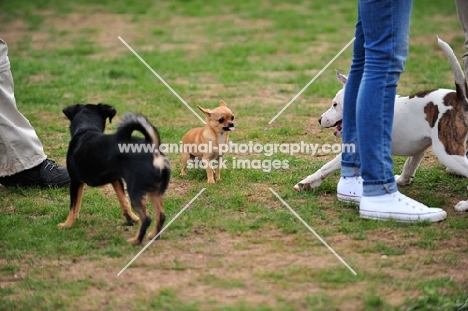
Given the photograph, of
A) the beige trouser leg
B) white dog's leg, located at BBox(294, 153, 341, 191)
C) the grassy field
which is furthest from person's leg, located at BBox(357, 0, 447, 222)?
the beige trouser leg

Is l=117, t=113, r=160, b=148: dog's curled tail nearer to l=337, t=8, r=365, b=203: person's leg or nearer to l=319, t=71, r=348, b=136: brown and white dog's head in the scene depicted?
l=337, t=8, r=365, b=203: person's leg

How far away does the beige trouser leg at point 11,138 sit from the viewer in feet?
18.2

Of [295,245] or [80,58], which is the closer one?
[295,245]

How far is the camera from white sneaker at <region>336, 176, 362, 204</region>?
497 cm

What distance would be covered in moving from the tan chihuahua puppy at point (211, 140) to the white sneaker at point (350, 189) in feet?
3.40

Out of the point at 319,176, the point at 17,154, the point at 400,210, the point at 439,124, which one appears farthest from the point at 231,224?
the point at 17,154

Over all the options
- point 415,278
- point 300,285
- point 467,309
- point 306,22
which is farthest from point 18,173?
point 306,22

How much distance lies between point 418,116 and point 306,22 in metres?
8.01

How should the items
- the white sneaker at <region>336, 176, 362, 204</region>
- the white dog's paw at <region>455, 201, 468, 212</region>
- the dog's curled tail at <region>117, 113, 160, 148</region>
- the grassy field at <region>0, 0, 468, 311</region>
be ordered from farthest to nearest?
the white sneaker at <region>336, 176, 362, 204</region>, the white dog's paw at <region>455, 201, 468, 212</region>, the dog's curled tail at <region>117, 113, 160, 148</region>, the grassy field at <region>0, 0, 468, 311</region>

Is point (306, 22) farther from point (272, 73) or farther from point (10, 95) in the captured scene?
point (10, 95)

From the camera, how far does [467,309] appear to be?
348 cm

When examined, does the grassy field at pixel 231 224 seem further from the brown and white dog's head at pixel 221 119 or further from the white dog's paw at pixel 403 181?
the brown and white dog's head at pixel 221 119

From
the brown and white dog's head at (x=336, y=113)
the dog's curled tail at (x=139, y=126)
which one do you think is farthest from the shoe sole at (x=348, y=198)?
the dog's curled tail at (x=139, y=126)

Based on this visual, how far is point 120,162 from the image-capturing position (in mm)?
Answer: 4312
